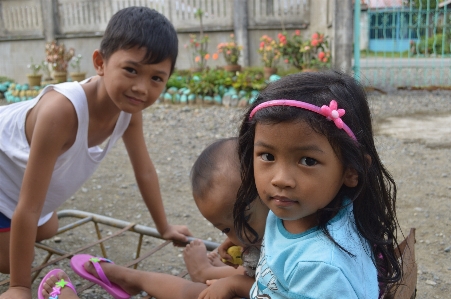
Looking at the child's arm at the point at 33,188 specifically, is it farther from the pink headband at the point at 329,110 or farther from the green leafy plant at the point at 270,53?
the green leafy plant at the point at 270,53

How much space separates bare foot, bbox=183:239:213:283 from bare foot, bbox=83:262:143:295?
0.74 feet

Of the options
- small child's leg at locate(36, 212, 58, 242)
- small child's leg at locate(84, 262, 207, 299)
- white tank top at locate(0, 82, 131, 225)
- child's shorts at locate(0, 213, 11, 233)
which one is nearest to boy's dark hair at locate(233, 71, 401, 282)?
small child's leg at locate(84, 262, 207, 299)

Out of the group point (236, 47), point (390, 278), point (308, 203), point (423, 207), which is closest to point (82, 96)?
point (308, 203)

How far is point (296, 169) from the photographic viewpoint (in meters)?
1.13

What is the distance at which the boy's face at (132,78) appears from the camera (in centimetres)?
196

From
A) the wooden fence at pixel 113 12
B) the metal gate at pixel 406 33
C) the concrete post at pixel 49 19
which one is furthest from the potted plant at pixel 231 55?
the concrete post at pixel 49 19

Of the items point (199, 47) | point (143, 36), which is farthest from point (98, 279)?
point (199, 47)

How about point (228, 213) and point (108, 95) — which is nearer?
point (228, 213)

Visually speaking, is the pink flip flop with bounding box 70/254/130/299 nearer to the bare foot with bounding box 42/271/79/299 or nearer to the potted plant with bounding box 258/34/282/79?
the bare foot with bounding box 42/271/79/299

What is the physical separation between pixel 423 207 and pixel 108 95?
7.47 ft

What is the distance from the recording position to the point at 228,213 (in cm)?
159

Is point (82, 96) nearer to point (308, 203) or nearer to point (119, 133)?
point (119, 133)

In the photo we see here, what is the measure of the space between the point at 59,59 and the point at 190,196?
22.0 feet

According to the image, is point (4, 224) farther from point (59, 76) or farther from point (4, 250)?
point (59, 76)
